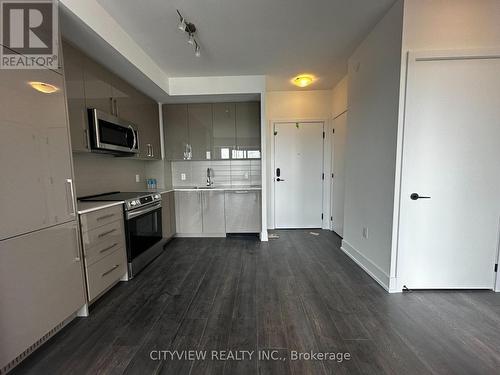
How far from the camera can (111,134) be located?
246cm

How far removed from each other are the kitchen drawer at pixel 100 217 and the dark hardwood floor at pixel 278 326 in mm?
758

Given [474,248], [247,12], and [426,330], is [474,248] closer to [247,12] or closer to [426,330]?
[426,330]

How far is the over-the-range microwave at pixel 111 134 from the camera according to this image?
222 cm

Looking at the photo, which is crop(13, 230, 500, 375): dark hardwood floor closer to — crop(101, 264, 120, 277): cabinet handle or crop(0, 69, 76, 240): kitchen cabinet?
crop(101, 264, 120, 277): cabinet handle

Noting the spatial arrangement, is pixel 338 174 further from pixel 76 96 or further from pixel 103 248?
pixel 76 96

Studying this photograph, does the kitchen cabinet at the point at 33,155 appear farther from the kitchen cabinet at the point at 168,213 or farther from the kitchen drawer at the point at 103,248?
the kitchen cabinet at the point at 168,213

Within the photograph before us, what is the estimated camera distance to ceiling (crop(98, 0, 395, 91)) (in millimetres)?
1970

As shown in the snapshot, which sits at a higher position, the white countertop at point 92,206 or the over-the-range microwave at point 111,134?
the over-the-range microwave at point 111,134

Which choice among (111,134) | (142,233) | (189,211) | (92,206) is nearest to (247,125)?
(189,211)

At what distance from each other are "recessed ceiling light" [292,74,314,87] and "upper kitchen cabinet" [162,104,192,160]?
197 centimetres

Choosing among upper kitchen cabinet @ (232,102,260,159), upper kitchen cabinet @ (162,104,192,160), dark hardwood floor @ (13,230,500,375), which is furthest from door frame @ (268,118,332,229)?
dark hardwood floor @ (13,230,500,375)

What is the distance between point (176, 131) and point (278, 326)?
348 cm

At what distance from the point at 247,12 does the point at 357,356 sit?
2894mm

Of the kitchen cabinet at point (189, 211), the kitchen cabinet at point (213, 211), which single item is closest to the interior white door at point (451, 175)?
the kitchen cabinet at point (213, 211)
